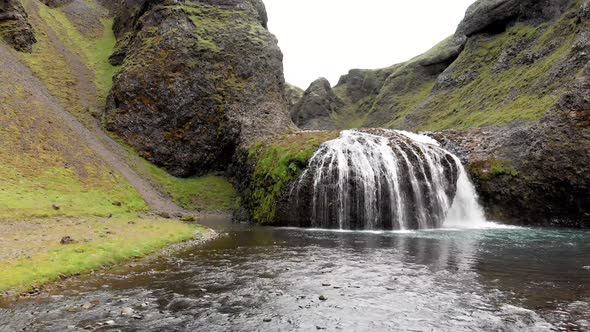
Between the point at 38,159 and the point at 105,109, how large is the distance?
26182 millimetres

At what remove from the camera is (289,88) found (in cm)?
16712

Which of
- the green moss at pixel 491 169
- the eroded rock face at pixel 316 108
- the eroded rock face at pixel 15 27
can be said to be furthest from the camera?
the eroded rock face at pixel 316 108

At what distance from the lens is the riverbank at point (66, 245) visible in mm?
14037

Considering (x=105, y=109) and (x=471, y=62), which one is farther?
(x=471, y=62)

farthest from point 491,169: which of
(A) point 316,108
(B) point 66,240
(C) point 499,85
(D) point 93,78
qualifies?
(A) point 316,108

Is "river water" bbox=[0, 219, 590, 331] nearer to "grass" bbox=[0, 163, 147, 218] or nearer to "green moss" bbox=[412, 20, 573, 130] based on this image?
"grass" bbox=[0, 163, 147, 218]

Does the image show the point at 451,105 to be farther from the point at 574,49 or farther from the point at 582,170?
the point at 582,170

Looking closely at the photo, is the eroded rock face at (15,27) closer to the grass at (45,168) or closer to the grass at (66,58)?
the grass at (66,58)

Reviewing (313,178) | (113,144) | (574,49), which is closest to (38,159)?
(113,144)

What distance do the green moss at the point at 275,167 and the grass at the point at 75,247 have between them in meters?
12.6

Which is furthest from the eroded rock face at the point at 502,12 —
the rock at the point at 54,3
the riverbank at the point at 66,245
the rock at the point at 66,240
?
the rock at the point at 54,3

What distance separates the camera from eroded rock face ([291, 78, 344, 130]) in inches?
4983

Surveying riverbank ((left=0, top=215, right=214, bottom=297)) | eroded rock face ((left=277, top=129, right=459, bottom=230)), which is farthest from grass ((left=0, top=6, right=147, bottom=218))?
eroded rock face ((left=277, top=129, right=459, bottom=230))

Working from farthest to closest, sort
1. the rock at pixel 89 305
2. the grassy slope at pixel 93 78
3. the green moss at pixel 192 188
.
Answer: the grassy slope at pixel 93 78 < the green moss at pixel 192 188 < the rock at pixel 89 305
